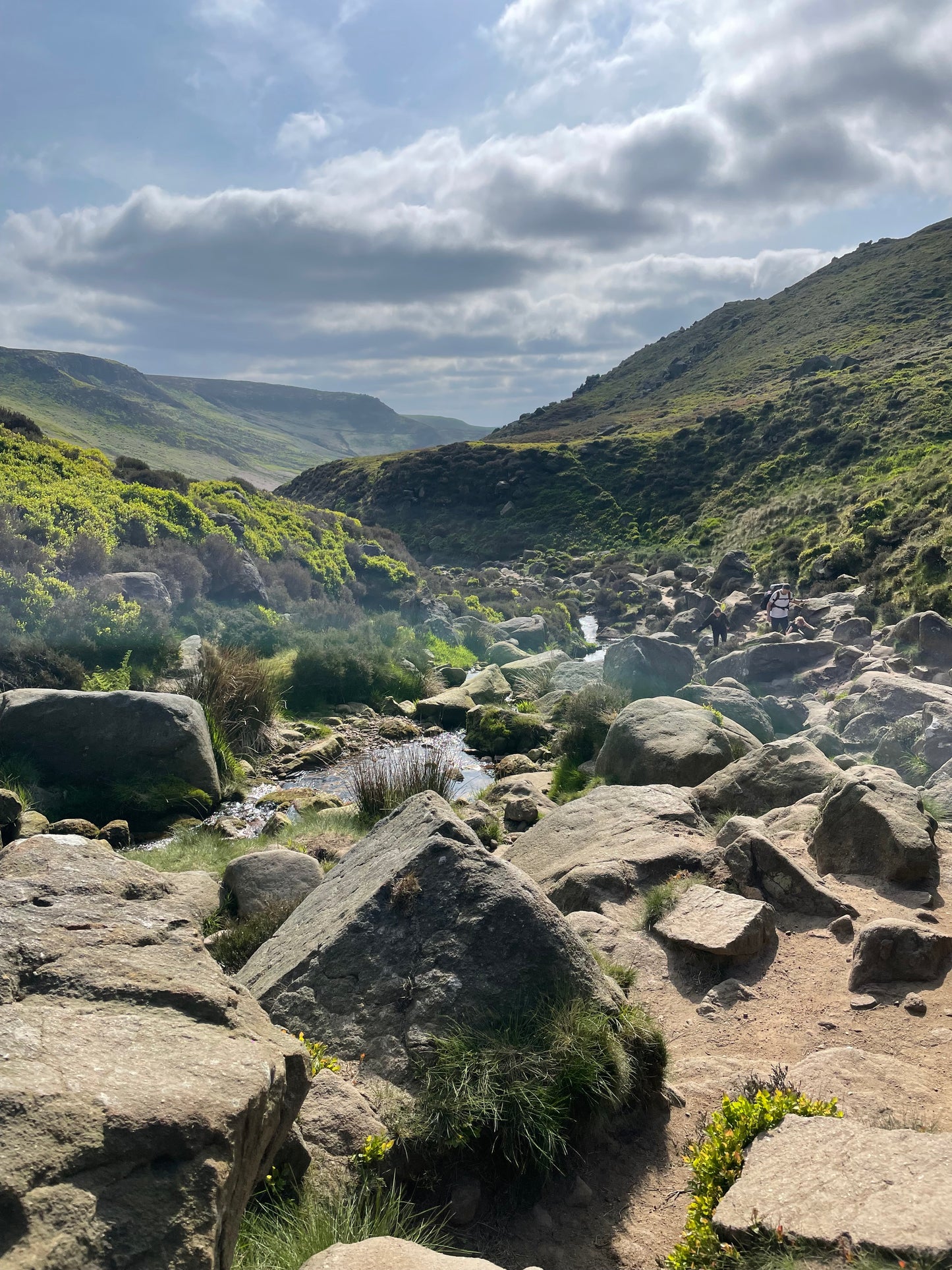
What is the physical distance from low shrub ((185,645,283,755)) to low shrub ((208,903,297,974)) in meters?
8.60

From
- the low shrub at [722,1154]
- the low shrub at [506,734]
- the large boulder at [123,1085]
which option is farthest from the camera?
the low shrub at [506,734]

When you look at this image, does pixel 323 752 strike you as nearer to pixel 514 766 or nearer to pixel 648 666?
pixel 514 766

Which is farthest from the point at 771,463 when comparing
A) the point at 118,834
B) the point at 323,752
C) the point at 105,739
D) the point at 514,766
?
the point at 118,834

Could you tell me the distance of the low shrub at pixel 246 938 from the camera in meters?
6.80

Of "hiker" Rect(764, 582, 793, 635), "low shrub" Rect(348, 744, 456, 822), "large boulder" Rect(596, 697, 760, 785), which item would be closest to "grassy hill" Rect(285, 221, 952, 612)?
"hiker" Rect(764, 582, 793, 635)

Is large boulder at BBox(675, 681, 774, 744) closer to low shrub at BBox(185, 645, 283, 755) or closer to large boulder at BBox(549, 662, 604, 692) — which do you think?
large boulder at BBox(549, 662, 604, 692)

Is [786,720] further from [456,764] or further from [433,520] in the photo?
[433,520]

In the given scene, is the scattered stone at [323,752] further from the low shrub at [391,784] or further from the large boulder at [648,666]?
the large boulder at [648,666]

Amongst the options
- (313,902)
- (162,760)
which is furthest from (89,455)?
(313,902)

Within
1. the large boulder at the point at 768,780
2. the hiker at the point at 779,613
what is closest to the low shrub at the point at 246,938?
the large boulder at the point at 768,780

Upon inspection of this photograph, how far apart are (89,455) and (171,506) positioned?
590 centimetres

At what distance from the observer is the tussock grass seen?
10.3ft

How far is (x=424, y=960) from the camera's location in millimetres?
4746

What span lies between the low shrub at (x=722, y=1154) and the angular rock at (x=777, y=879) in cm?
289
